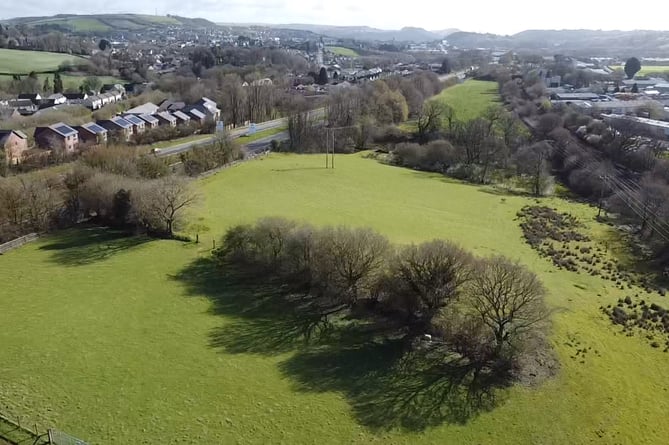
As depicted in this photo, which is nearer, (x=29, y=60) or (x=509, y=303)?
(x=509, y=303)

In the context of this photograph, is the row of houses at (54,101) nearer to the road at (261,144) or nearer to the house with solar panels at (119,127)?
Result: the house with solar panels at (119,127)

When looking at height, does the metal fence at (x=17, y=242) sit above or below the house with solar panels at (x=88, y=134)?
below

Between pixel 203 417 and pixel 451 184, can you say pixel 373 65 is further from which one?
pixel 203 417

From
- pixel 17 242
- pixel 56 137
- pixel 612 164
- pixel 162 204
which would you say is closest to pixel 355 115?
pixel 612 164

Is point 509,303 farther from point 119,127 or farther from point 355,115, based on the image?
point 119,127

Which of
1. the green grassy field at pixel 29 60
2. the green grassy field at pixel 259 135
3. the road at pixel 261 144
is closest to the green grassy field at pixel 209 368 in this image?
the road at pixel 261 144

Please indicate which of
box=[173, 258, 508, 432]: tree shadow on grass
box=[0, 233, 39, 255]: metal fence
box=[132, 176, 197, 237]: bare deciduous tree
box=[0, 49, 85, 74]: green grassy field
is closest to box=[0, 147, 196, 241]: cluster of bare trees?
box=[132, 176, 197, 237]: bare deciduous tree
